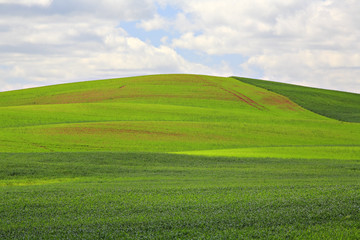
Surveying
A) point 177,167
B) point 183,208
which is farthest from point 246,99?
point 183,208

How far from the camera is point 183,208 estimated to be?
14.2 metres

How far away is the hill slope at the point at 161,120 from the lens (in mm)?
41062

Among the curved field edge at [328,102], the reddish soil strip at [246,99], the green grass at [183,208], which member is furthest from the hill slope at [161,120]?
the green grass at [183,208]

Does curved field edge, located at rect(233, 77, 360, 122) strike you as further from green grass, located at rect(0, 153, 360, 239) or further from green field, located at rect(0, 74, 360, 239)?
green grass, located at rect(0, 153, 360, 239)

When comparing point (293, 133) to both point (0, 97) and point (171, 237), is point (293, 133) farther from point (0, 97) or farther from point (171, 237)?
point (0, 97)

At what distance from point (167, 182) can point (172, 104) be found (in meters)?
47.1

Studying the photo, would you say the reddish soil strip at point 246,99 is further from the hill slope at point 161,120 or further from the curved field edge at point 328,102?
the curved field edge at point 328,102

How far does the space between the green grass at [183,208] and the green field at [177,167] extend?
55 millimetres

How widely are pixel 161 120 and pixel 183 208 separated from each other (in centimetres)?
3968

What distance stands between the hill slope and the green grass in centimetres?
1623

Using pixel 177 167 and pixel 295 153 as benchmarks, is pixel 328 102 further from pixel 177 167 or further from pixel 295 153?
pixel 177 167

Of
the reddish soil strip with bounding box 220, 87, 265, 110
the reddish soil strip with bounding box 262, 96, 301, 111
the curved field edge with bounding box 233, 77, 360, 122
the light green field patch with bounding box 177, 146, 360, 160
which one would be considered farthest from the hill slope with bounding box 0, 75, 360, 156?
the light green field patch with bounding box 177, 146, 360, 160

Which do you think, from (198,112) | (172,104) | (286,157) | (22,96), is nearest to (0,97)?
(22,96)

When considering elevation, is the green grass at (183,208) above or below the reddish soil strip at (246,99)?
below
